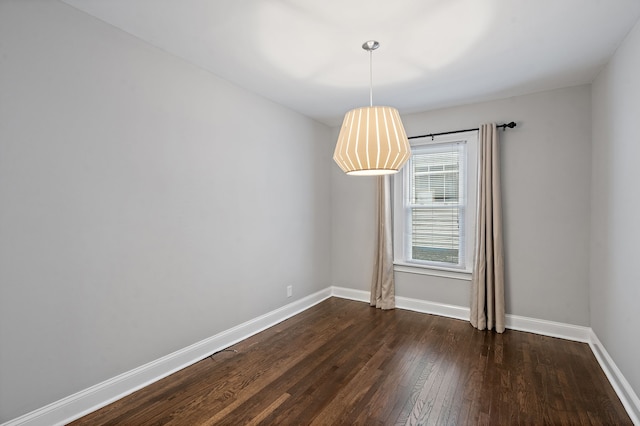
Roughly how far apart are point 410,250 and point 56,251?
371 cm

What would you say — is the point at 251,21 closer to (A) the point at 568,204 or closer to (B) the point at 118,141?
(B) the point at 118,141

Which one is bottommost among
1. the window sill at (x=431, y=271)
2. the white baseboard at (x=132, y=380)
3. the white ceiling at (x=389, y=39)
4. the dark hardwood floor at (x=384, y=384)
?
the dark hardwood floor at (x=384, y=384)

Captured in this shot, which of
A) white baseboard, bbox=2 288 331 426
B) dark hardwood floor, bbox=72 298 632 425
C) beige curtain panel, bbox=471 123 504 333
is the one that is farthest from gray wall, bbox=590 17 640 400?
white baseboard, bbox=2 288 331 426

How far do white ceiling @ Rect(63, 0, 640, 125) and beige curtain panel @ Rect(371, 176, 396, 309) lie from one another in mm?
1364

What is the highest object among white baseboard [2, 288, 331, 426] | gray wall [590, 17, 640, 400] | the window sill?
gray wall [590, 17, 640, 400]

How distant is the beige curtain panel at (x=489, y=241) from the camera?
3398mm

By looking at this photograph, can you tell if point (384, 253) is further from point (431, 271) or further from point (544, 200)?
point (544, 200)

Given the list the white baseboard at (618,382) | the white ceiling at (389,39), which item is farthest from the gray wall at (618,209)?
the white ceiling at (389,39)

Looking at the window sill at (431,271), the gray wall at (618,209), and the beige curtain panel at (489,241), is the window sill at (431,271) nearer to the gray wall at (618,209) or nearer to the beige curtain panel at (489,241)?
the beige curtain panel at (489,241)

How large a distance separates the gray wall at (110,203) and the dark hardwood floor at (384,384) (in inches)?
15.7

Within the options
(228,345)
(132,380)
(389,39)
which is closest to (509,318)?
(228,345)

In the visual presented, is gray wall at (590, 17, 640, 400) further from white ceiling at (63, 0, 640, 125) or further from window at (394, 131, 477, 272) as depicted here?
window at (394, 131, 477, 272)

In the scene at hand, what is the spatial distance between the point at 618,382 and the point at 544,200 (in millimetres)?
1745

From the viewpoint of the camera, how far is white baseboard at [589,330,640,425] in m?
1.99
